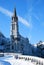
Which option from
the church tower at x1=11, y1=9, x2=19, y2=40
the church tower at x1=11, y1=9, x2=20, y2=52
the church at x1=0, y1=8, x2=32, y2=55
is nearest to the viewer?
the church at x1=0, y1=8, x2=32, y2=55

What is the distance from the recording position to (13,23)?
113938 mm

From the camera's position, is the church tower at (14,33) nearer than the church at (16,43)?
No

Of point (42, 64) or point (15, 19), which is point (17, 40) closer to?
point (15, 19)

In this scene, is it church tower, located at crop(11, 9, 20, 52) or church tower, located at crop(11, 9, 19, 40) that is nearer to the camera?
church tower, located at crop(11, 9, 20, 52)

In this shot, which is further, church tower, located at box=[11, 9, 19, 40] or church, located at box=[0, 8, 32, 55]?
church tower, located at box=[11, 9, 19, 40]

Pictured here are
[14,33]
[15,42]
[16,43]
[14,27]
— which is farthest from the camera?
[14,27]

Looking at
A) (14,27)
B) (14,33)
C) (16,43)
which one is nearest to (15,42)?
(16,43)

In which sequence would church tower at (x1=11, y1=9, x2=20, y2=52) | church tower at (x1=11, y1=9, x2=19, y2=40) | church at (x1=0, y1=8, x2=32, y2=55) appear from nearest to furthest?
church at (x1=0, y1=8, x2=32, y2=55) → church tower at (x1=11, y1=9, x2=20, y2=52) → church tower at (x1=11, y1=9, x2=19, y2=40)

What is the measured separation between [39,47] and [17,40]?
23666mm

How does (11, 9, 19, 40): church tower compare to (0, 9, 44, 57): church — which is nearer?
(0, 9, 44, 57): church

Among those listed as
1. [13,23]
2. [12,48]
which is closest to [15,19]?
[13,23]

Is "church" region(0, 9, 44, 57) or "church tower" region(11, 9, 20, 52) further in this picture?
"church tower" region(11, 9, 20, 52)

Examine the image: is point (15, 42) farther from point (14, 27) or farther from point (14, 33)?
point (14, 27)

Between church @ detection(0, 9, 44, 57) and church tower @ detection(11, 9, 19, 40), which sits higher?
A: church tower @ detection(11, 9, 19, 40)
